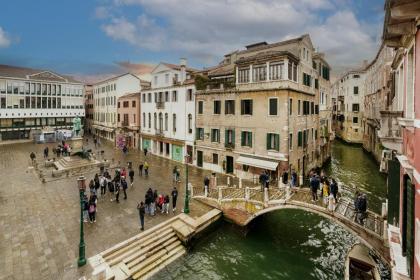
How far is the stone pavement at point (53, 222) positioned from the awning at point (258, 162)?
2.89 m

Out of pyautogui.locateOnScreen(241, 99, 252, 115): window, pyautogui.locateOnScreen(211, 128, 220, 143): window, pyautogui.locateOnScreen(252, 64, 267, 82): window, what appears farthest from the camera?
pyautogui.locateOnScreen(211, 128, 220, 143): window

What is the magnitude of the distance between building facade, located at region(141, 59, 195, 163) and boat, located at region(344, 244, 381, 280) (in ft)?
69.4

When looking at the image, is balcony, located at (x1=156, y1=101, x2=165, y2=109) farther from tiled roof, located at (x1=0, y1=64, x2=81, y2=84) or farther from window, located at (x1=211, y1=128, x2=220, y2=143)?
tiled roof, located at (x1=0, y1=64, x2=81, y2=84)

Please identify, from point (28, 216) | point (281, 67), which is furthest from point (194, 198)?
point (281, 67)

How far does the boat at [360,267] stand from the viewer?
11164mm

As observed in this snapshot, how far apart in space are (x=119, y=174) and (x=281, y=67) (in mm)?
17129

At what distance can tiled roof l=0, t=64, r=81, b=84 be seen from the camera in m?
46.4

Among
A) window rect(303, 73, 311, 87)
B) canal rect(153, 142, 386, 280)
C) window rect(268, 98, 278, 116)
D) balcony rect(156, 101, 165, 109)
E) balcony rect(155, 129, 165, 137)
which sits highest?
window rect(303, 73, 311, 87)

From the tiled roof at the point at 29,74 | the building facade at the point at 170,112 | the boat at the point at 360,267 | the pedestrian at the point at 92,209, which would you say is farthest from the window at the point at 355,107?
the tiled roof at the point at 29,74

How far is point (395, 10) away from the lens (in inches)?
192

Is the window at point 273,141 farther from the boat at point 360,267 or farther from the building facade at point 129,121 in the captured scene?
the building facade at point 129,121

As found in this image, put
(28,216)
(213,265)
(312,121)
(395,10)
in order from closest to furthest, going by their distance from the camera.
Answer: (395,10)
(213,265)
(28,216)
(312,121)

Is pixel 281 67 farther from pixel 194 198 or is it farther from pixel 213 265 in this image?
pixel 213 265

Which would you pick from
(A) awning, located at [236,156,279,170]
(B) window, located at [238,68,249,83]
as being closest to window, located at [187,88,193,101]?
(B) window, located at [238,68,249,83]
